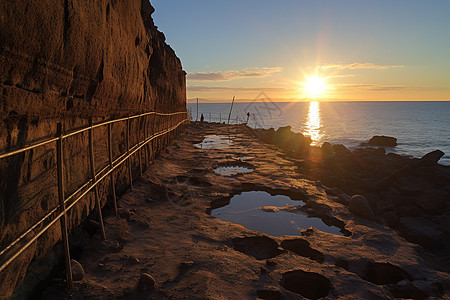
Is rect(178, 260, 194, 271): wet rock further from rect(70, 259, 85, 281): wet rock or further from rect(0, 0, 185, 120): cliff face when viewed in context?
rect(0, 0, 185, 120): cliff face

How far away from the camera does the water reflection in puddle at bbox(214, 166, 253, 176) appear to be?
9.20 m

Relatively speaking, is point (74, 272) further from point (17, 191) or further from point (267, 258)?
point (267, 258)

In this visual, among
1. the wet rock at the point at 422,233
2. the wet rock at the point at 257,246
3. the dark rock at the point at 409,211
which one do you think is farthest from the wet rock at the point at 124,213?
the dark rock at the point at 409,211

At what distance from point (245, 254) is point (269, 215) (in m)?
1.88

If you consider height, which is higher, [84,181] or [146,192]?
[84,181]

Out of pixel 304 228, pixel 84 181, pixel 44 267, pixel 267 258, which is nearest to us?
pixel 44 267

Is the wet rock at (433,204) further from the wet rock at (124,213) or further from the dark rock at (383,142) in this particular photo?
the dark rock at (383,142)

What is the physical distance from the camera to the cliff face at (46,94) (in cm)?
226

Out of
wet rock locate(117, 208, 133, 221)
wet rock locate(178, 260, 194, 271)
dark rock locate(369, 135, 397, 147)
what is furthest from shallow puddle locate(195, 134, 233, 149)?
dark rock locate(369, 135, 397, 147)

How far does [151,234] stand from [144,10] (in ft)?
20.7

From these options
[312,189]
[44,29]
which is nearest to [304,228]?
[312,189]

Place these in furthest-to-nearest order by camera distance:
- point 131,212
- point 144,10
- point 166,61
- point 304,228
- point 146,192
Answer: point 166,61 < point 144,10 < point 146,192 < point 304,228 < point 131,212

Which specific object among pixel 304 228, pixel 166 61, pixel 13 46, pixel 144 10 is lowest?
pixel 304 228

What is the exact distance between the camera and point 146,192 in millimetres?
6168
